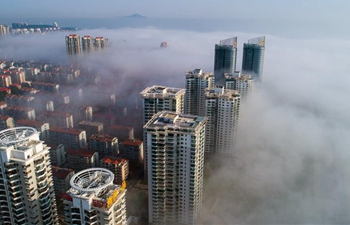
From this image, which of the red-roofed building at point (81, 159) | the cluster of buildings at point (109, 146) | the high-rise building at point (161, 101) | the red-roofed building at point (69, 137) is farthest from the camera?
the red-roofed building at point (69, 137)

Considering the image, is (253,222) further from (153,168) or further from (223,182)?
(153,168)

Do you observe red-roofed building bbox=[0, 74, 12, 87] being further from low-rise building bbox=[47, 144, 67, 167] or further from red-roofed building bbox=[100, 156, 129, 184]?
red-roofed building bbox=[100, 156, 129, 184]

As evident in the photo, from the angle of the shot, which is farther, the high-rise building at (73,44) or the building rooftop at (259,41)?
the high-rise building at (73,44)

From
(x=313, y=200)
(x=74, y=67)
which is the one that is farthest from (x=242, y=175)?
(x=74, y=67)

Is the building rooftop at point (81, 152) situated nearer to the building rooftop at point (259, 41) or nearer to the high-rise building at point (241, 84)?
the high-rise building at point (241, 84)

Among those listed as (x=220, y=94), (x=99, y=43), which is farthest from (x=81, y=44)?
(x=220, y=94)

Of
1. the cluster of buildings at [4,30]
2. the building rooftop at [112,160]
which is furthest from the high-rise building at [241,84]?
the cluster of buildings at [4,30]

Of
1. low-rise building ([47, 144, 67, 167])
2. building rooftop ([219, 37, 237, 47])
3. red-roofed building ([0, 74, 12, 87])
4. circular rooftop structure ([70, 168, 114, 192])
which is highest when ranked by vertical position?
building rooftop ([219, 37, 237, 47])

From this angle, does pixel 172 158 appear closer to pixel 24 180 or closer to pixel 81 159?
pixel 24 180

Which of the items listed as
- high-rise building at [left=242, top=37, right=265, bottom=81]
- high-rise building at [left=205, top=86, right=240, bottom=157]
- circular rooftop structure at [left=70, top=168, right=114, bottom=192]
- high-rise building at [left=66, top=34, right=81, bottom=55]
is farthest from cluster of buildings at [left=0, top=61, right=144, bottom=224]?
high-rise building at [left=242, top=37, right=265, bottom=81]
